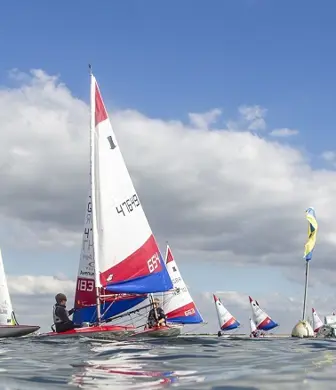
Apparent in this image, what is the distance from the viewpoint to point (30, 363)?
1052cm

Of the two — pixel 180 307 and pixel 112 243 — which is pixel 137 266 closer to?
pixel 112 243

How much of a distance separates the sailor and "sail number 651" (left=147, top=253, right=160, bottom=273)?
1.76 meters

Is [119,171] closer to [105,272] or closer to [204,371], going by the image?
[105,272]

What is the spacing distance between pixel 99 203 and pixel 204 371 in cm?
2153

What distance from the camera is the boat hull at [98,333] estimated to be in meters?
23.5

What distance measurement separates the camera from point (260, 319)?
83.4 m

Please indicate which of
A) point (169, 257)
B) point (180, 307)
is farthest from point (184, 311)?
point (169, 257)

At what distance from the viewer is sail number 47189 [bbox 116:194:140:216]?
30.2m

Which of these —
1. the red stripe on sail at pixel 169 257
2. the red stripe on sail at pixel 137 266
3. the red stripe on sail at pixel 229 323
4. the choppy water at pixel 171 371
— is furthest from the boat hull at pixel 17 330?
the red stripe on sail at pixel 229 323

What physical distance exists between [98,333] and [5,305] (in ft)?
62.8

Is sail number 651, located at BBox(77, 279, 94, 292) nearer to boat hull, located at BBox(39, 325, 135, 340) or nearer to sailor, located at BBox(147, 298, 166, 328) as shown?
sailor, located at BBox(147, 298, 166, 328)

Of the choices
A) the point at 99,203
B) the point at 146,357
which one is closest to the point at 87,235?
the point at 99,203

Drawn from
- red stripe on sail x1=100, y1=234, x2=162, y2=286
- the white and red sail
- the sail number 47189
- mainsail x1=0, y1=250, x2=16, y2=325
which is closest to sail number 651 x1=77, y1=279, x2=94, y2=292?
red stripe on sail x1=100, y1=234, x2=162, y2=286

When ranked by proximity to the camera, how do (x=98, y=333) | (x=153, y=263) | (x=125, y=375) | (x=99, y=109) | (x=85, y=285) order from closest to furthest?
(x=125, y=375) → (x=98, y=333) → (x=153, y=263) → (x=85, y=285) → (x=99, y=109)
